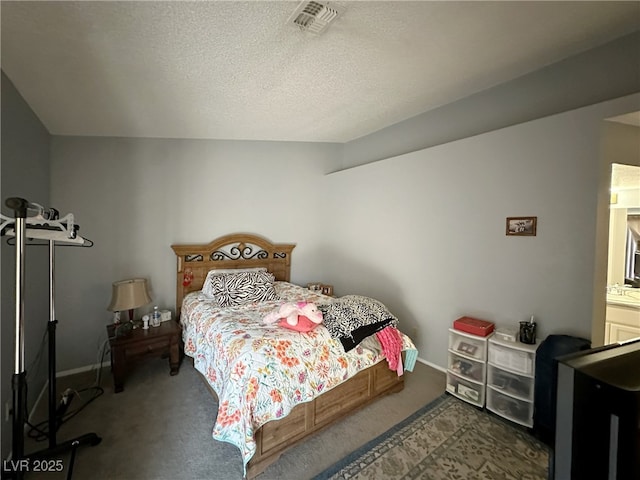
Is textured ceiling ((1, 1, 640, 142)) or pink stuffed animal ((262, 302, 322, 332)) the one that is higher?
textured ceiling ((1, 1, 640, 142))

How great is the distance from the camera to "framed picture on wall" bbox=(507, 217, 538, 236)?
7.14 ft

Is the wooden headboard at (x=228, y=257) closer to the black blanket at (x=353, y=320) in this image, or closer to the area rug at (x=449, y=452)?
A: the black blanket at (x=353, y=320)

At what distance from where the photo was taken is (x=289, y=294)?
318 centimetres

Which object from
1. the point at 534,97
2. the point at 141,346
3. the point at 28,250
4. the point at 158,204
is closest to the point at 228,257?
the point at 158,204

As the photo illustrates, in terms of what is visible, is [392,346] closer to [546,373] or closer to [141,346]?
[546,373]

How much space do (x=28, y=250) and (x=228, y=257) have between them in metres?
1.81

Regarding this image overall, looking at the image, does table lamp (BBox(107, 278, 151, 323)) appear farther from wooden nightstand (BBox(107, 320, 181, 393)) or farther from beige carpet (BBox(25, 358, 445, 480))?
beige carpet (BBox(25, 358, 445, 480))

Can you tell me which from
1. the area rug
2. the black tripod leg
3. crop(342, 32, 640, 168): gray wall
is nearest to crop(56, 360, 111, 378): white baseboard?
the black tripod leg

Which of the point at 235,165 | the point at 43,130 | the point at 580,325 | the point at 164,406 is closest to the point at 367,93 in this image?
the point at 235,165

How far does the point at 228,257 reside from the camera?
3.55m

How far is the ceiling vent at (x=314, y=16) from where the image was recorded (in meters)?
1.43

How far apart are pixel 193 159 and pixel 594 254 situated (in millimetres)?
3874

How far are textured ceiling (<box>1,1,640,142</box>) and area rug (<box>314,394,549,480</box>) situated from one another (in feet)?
8.65

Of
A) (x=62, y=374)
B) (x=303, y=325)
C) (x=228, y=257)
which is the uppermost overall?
(x=228, y=257)
